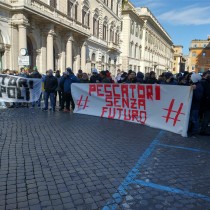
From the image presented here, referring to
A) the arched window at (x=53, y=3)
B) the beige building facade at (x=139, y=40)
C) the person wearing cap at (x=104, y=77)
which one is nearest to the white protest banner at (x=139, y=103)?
the person wearing cap at (x=104, y=77)

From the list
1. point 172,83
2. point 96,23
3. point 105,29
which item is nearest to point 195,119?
point 172,83

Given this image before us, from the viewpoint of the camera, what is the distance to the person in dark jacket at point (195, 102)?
718 cm

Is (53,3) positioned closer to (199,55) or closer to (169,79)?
(169,79)

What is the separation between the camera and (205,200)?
12.2 ft

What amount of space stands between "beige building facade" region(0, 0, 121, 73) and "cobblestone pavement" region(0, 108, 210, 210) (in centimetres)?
1318

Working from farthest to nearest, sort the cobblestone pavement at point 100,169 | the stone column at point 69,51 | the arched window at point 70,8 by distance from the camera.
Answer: the arched window at point 70,8, the stone column at point 69,51, the cobblestone pavement at point 100,169

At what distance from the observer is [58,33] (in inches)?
997

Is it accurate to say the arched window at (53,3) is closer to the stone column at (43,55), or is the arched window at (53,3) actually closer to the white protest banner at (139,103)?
the stone column at (43,55)

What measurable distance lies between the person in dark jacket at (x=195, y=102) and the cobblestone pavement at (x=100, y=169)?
52 centimetres

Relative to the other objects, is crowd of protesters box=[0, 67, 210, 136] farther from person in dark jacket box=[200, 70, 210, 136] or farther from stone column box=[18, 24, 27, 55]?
stone column box=[18, 24, 27, 55]

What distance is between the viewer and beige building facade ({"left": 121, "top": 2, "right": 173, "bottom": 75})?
2013 inches

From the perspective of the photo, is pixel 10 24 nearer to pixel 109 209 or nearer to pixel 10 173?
pixel 10 173

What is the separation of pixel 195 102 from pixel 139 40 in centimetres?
5501

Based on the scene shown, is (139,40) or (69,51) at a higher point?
(139,40)
